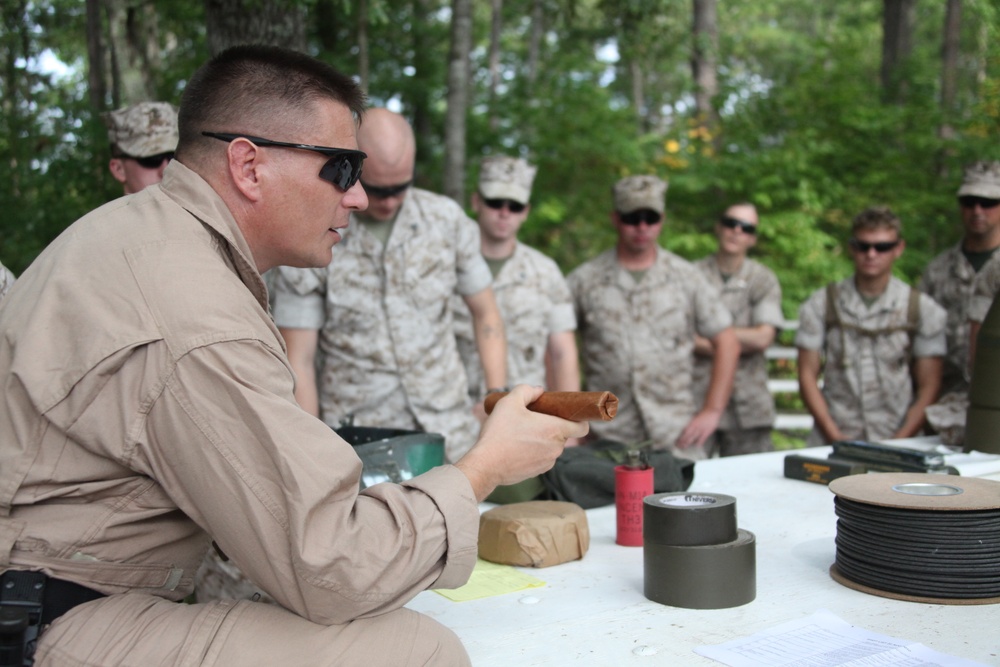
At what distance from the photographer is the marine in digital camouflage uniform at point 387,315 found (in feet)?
12.9

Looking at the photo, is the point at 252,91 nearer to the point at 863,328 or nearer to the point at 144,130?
the point at 144,130

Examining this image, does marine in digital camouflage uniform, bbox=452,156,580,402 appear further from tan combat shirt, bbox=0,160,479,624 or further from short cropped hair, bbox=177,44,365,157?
tan combat shirt, bbox=0,160,479,624

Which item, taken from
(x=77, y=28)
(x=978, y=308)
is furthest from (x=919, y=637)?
(x=77, y=28)

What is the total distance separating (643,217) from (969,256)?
1831 millimetres

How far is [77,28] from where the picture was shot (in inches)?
426

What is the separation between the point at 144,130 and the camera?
3.89m

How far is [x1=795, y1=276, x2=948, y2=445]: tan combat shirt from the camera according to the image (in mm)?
5199

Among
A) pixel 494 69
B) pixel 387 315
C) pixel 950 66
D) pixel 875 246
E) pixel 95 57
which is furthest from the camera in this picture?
pixel 494 69

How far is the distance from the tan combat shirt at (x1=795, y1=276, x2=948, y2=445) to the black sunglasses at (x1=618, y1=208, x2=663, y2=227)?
Answer: 1.10 m

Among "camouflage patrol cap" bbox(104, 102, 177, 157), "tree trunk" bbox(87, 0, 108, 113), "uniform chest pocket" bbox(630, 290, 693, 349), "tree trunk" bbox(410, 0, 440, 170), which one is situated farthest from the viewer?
"tree trunk" bbox(410, 0, 440, 170)

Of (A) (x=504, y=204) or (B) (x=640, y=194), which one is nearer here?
(A) (x=504, y=204)

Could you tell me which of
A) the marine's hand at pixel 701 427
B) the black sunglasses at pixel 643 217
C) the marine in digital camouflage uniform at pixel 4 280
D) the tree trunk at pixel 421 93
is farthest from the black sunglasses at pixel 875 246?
the tree trunk at pixel 421 93

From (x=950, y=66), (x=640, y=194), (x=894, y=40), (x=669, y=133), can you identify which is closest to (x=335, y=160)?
(x=640, y=194)

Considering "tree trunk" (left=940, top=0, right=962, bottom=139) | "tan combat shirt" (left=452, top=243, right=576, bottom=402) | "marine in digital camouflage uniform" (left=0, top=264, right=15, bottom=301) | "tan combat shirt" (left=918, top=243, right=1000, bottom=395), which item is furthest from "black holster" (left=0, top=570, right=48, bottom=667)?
"tree trunk" (left=940, top=0, right=962, bottom=139)
